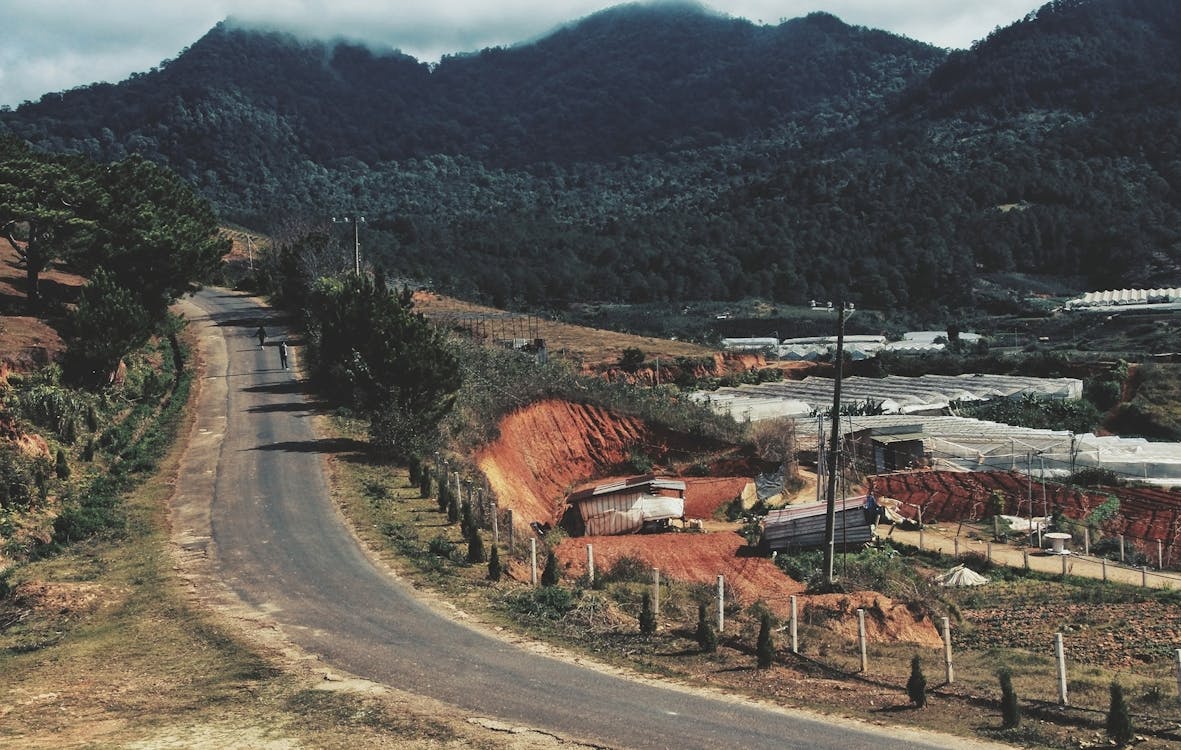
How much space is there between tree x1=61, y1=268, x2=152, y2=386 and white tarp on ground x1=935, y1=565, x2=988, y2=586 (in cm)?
2924

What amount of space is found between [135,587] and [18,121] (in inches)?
7846

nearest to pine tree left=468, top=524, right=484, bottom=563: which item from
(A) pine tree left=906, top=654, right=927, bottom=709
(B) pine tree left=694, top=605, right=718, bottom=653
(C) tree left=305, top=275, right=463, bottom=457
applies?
(B) pine tree left=694, top=605, right=718, bottom=653

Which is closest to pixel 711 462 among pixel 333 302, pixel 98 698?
pixel 333 302

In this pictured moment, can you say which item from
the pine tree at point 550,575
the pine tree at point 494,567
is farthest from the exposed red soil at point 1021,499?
the pine tree at point 494,567

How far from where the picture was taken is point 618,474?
51375 mm

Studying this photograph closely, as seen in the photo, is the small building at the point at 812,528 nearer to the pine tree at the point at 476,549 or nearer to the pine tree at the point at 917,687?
the pine tree at the point at 476,549

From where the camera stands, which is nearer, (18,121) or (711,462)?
(711,462)

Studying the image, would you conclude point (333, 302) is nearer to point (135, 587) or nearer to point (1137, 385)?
point (135, 587)

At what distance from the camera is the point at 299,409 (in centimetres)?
4512

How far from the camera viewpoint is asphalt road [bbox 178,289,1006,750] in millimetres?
16891

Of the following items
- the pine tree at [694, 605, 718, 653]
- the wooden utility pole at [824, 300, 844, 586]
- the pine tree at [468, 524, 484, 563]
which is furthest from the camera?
the pine tree at [468, 524, 484, 563]

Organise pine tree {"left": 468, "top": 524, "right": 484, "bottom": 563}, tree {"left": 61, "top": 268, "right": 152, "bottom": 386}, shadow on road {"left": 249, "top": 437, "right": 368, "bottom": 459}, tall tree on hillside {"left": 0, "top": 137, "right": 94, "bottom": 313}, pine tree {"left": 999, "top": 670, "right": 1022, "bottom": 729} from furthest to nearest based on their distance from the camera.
Result: tall tree on hillside {"left": 0, "top": 137, "right": 94, "bottom": 313} → tree {"left": 61, "top": 268, "right": 152, "bottom": 386} → shadow on road {"left": 249, "top": 437, "right": 368, "bottom": 459} → pine tree {"left": 468, "top": 524, "right": 484, "bottom": 563} → pine tree {"left": 999, "top": 670, "right": 1022, "bottom": 729}

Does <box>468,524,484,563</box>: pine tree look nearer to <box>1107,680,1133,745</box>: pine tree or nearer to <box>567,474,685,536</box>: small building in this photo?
<box>567,474,685,536</box>: small building

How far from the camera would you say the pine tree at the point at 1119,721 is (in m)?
16.1
